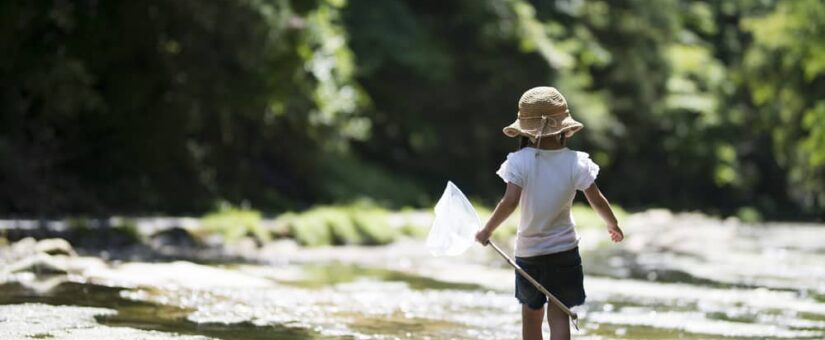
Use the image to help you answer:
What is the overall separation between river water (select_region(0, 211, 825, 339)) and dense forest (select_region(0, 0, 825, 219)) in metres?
4.80

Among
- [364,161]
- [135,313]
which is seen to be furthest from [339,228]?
[364,161]

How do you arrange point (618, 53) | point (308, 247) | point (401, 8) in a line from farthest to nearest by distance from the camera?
1. point (618, 53)
2. point (401, 8)
3. point (308, 247)

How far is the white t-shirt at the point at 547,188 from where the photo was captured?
6863mm

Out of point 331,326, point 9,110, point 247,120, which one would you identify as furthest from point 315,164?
point 331,326

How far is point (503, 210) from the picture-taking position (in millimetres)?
6824

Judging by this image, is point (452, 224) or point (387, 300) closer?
point (452, 224)

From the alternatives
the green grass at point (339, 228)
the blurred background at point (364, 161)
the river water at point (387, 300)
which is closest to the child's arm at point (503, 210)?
the river water at point (387, 300)

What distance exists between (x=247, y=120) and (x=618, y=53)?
20.0 meters

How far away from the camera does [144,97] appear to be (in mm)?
22266

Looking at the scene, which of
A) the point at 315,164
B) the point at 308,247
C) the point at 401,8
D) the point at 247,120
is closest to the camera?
the point at 308,247

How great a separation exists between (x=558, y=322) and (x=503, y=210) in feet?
2.21

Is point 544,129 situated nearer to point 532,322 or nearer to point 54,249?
point 532,322

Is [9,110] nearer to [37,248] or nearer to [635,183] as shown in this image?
[37,248]

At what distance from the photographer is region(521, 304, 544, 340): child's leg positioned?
276 inches
